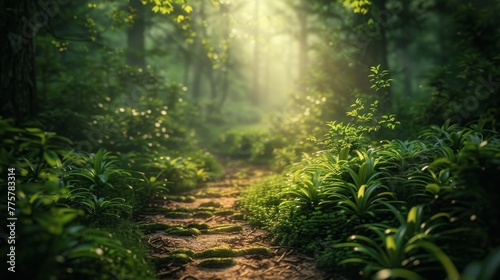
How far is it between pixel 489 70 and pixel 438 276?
621 centimetres

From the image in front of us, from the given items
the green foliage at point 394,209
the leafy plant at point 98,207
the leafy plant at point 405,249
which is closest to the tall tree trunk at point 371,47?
the green foliage at point 394,209

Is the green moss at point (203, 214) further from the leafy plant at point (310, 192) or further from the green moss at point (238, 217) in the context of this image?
the leafy plant at point (310, 192)

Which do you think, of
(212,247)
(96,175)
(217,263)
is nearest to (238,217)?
(212,247)

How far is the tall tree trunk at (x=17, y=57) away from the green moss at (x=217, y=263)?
573 cm

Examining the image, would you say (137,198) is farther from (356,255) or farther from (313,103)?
(313,103)

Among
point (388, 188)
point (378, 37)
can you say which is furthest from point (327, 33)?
point (388, 188)

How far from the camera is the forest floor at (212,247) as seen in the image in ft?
12.7

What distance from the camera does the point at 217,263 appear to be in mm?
4105

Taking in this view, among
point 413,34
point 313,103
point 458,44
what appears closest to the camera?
point 458,44

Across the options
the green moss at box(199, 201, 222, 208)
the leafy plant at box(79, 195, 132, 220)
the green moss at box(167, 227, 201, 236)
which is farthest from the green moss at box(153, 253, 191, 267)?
the green moss at box(199, 201, 222, 208)

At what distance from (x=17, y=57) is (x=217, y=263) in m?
6.41

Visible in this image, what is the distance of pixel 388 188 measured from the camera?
4570mm

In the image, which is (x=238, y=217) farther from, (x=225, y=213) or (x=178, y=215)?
(x=178, y=215)

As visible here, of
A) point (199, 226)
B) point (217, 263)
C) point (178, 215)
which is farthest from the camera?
point (178, 215)
